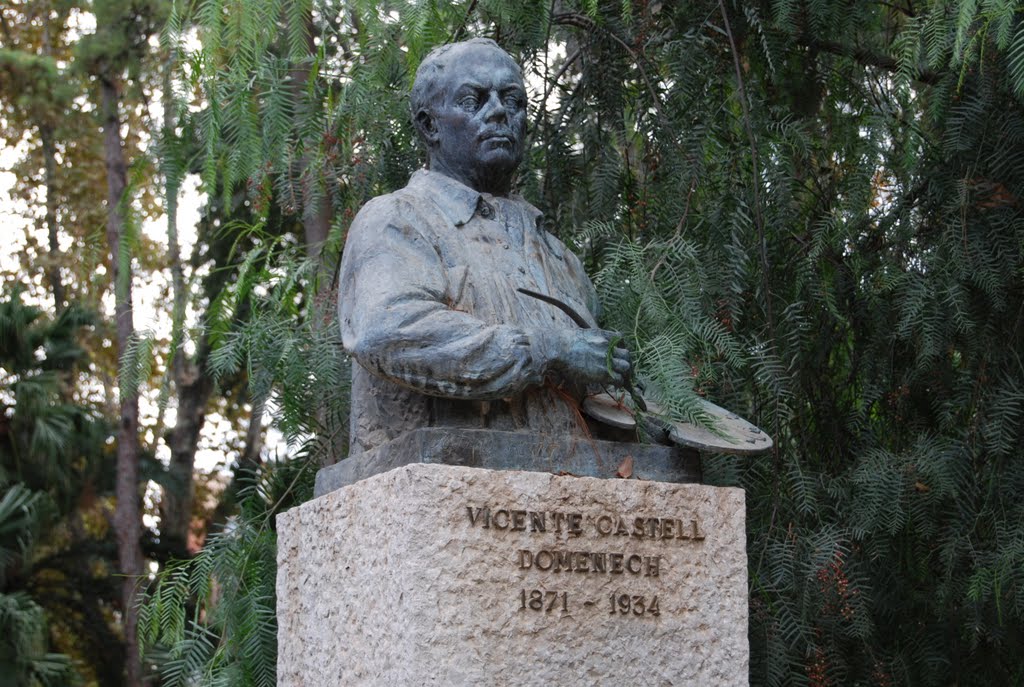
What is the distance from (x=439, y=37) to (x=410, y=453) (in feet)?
6.56

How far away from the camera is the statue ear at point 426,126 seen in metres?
4.58

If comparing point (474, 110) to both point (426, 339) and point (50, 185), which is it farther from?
point (50, 185)

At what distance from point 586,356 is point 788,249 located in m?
2.89

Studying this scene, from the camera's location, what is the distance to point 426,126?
182 inches

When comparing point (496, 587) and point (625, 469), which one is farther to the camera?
point (625, 469)

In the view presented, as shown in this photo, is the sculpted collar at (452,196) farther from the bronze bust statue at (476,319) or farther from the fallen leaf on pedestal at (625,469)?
the fallen leaf on pedestal at (625,469)

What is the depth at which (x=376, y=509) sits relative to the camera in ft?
13.1

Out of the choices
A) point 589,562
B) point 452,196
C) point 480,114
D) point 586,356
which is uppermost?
point 480,114

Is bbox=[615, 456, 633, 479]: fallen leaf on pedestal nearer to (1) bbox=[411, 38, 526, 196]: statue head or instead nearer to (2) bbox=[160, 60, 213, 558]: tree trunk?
(1) bbox=[411, 38, 526, 196]: statue head

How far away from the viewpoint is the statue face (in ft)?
14.6

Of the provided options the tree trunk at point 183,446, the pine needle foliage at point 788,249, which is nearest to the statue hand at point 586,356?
the pine needle foliage at point 788,249

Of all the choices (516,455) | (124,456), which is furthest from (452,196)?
(124,456)

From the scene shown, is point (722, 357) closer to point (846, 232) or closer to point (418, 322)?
point (846, 232)

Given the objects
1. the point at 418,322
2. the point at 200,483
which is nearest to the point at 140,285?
the point at 200,483
